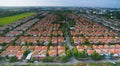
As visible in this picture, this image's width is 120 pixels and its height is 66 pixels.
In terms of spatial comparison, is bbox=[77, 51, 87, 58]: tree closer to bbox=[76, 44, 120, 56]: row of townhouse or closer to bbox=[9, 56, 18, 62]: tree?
bbox=[76, 44, 120, 56]: row of townhouse

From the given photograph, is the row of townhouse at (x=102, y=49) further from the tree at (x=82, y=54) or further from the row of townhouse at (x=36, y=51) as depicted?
the row of townhouse at (x=36, y=51)

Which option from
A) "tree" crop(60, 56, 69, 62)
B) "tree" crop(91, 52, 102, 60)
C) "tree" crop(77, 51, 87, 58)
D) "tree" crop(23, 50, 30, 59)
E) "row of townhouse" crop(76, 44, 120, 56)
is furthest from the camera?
"row of townhouse" crop(76, 44, 120, 56)

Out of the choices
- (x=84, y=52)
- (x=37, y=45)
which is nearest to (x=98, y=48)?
(x=84, y=52)

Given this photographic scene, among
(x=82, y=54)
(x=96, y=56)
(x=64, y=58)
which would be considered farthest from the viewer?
(x=82, y=54)

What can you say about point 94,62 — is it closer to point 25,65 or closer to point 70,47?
point 70,47

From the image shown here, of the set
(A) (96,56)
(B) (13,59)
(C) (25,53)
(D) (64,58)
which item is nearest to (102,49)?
(A) (96,56)

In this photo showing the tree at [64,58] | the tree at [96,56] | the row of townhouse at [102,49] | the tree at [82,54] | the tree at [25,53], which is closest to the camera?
the tree at [64,58]

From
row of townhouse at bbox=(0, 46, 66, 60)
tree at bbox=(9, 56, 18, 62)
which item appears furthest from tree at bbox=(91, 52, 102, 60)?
tree at bbox=(9, 56, 18, 62)

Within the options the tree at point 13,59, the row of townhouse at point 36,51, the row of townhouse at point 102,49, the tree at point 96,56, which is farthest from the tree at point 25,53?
the tree at point 96,56

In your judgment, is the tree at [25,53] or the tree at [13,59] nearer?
the tree at [13,59]

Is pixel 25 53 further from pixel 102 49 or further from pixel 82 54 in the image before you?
pixel 102 49

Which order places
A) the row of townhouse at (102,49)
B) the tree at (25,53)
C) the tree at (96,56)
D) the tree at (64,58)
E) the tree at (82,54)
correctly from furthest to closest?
the row of townhouse at (102,49) → the tree at (25,53) → the tree at (82,54) → the tree at (96,56) → the tree at (64,58)
